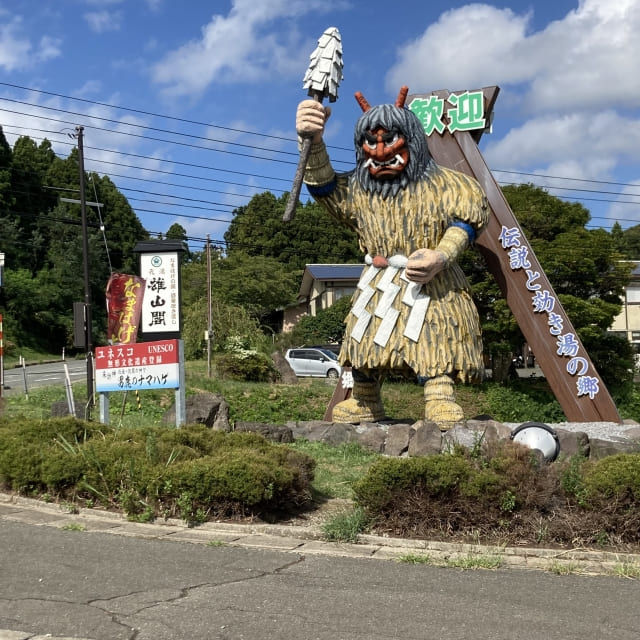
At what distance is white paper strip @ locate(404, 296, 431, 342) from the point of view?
34.4 feet

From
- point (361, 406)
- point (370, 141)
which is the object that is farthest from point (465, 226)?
point (361, 406)

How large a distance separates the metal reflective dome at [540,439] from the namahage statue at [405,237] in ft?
8.23

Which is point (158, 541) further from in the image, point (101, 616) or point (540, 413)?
point (540, 413)

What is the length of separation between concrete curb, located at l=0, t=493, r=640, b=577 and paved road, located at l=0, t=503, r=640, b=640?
31mm

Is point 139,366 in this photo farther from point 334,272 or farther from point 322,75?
point 334,272

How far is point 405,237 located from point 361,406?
262cm

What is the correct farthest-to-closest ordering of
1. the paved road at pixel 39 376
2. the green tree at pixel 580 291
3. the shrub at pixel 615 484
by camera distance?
the paved road at pixel 39 376 → the green tree at pixel 580 291 → the shrub at pixel 615 484

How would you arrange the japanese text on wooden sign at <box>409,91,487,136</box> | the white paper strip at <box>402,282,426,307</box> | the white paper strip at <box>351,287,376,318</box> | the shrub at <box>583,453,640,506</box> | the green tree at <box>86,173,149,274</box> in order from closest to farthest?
1. the shrub at <box>583,453,640,506</box>
2. the white paper strip at <box>402,282,426,307</box>
3. the white paper strip at <box>351,287,376,318</box>
4. the japanese text on wooden sign at <box>409,91,487,136</box>
5. the green tree at <box>86,173,149,274</box>

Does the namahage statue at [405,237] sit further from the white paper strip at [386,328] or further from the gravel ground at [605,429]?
the gravel ground at [605,429]

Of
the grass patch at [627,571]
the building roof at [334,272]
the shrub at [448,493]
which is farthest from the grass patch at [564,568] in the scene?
the building roof at [334,272]

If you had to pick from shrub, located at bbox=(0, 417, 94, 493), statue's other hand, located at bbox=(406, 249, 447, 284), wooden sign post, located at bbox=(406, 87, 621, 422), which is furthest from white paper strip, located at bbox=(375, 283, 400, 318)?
shrub, located at bbox=(0, 417, 94, 493)

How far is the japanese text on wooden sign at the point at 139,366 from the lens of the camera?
348 inches

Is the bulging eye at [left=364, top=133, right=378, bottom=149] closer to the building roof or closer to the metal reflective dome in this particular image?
the metal reflective dome

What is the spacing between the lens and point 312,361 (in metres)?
25.6
